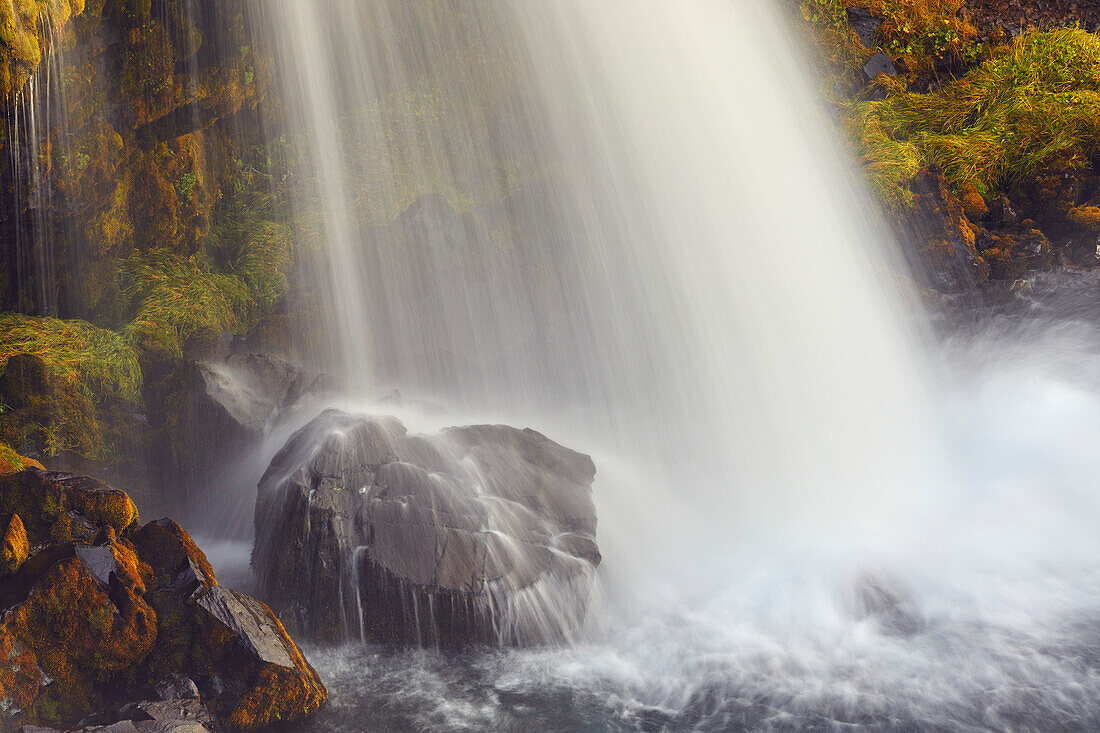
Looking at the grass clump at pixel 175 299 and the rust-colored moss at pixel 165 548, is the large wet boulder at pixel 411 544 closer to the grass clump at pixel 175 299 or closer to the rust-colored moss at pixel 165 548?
the rust-colored moss at pixel 165 548

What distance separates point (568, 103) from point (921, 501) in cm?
765

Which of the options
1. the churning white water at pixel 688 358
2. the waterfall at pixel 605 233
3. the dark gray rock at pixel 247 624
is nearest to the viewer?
the dark gray rock at pixel 247 624

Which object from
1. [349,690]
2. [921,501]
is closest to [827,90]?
[921,501]

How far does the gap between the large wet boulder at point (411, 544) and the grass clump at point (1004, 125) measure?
7.76 meters

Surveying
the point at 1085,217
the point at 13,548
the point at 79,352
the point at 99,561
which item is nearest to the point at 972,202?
A: the point at 1085,217

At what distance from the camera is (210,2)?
8.61 m

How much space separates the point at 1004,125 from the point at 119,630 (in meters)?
12.8

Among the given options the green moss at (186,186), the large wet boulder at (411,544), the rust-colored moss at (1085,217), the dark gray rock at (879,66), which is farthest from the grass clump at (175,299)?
the rust-colored moss at (1085,217)

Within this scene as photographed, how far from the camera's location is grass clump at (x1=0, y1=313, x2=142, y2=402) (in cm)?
777

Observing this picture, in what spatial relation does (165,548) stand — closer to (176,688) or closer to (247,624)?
(247,624)

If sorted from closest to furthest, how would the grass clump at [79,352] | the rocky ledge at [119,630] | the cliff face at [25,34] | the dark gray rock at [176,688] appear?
the rocky ledge at [119,630] < the dark gray rock at [176,688] < the cliff face at [25,34] < the grass clump at [79,352]

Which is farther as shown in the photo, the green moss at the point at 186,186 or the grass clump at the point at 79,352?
the green moss at the point at 186,186

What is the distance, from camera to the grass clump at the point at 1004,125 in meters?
10.3

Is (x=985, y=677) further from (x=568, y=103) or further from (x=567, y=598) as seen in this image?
(x=568, y=103)
